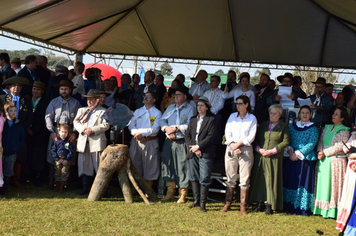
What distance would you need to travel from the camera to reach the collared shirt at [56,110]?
6.58 meters

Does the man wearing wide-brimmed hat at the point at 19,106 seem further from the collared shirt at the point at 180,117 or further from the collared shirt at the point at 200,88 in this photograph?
the collared shirt at the point at 200,88

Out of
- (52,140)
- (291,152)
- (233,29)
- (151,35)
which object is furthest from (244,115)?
(151,35)

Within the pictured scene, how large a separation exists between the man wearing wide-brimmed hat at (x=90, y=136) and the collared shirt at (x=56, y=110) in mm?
287

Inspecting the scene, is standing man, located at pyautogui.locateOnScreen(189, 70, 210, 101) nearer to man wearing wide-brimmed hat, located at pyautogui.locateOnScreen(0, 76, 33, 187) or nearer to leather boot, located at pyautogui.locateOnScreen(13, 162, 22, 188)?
man wearing wide-brimmed hat, located at pyautogui.locateOnScreen(0, 76, 33, 187)

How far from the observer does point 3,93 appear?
22.6ft

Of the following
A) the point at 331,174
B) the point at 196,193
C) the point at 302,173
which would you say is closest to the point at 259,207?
the point at 302,173

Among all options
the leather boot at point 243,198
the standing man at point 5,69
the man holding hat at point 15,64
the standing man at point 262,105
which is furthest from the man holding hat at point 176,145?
the man holding hat at point 15,64

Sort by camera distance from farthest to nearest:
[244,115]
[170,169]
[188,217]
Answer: [170,169] < [244,115] < [188,217]

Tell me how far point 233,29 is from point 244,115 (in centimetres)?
402

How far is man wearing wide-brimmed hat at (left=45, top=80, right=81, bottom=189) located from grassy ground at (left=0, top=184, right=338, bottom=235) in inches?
32.3

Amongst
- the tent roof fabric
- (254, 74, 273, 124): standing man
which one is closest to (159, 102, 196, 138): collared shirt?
(254, 74, 273, 124): standing man

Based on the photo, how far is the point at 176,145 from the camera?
6.29 metres

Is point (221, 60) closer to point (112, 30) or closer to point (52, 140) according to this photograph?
point (112, 30)

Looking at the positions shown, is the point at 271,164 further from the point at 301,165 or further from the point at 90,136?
the point at 90,136
